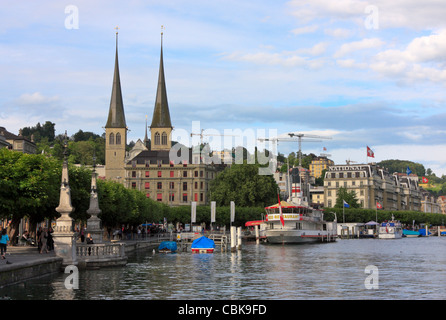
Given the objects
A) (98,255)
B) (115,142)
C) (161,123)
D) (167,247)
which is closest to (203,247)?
(167,247)

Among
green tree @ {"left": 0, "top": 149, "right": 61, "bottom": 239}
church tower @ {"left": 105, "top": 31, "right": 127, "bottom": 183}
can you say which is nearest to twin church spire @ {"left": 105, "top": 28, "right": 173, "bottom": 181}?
church tower @ {"left": 105, "top": 31, "right": 127, "bottom": 183}

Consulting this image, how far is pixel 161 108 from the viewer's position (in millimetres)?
180375

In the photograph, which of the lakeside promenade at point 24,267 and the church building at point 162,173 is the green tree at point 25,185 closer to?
the lakeside promenade at point 24,267

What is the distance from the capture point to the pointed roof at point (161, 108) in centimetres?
17875

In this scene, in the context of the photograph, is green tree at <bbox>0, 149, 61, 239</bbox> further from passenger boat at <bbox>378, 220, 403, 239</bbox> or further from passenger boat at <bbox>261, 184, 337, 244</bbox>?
passenger boat at <bbox>378, 220, 403, 239</bbox>

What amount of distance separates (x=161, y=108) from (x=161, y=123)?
4004 mm

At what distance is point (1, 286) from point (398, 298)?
59.3 feet

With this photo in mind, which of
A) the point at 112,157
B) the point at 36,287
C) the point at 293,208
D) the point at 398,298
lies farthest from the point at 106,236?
the point at 112,157

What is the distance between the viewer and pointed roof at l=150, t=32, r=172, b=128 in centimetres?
17875

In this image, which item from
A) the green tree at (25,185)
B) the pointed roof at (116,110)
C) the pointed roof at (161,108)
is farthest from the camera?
the pointed roof at (161,108)

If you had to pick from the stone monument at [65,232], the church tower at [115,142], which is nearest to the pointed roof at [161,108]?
the church tower at [115,142]

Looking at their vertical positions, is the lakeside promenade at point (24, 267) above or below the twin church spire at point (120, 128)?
below
